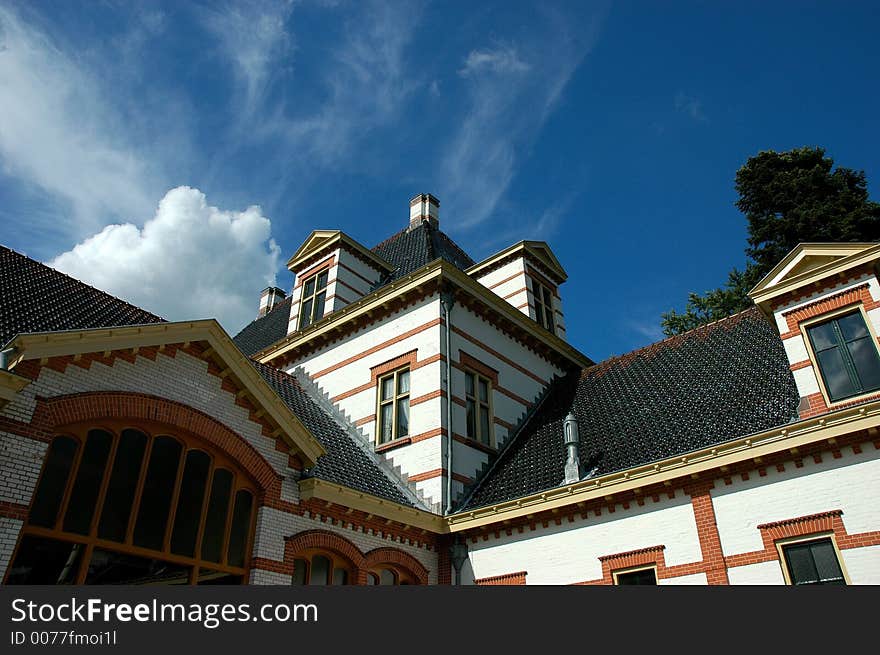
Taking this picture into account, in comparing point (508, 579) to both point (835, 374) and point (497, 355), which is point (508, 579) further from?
point (835, 374)

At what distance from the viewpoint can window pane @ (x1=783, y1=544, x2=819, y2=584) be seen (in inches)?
403

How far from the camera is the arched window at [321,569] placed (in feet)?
39.6

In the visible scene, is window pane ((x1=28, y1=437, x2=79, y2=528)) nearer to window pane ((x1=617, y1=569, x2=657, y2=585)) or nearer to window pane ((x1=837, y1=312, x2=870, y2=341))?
window pane ((x1=617, y1=569, x2=657, y2=585))

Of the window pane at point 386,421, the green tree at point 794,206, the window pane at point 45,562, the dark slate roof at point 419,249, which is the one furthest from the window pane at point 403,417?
the green tree at point 794,206

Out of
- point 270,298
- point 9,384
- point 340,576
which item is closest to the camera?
point 9,384

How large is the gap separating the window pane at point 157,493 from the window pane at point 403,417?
6672 millimetres

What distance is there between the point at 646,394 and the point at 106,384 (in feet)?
39.8

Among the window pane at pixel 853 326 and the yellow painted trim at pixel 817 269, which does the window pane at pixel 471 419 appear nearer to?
the yellow painted trim at pixel 817 269

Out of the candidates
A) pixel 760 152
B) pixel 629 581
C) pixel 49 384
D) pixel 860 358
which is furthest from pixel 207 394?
pixel 760 152

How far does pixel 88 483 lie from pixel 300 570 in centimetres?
447

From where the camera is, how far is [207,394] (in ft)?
36.9

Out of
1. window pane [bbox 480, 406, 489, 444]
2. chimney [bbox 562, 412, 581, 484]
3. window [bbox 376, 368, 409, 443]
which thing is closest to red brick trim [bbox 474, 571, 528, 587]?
chimney [bbox 562, 412, 581, 484]

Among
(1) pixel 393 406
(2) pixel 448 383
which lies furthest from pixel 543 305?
(1) pixel 393 406

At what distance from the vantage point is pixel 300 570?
12.1 meters
